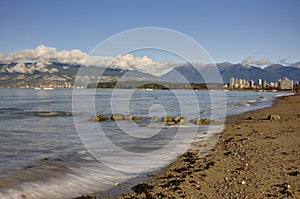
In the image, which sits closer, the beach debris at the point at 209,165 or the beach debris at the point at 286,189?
the beach debris at the point at 286,189

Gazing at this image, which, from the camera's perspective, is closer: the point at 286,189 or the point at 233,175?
the point at 286,189

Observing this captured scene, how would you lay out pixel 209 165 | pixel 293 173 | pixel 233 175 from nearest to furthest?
pixel 293 173 < pixel 233 175 < pixel 209 165

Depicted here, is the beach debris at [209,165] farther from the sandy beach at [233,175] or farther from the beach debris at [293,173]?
the beach debris at [293,173]

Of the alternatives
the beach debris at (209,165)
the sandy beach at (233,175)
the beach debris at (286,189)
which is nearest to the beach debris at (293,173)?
the sandy beach at (233,175)

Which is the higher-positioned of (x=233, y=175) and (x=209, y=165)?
(x=233, y=175)

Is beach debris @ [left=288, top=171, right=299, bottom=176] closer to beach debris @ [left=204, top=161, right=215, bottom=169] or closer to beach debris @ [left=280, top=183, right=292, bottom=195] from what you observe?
beach debris @ [left=280, top=183, right=292, bottom=195]

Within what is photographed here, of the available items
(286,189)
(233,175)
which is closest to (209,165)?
(233,175)

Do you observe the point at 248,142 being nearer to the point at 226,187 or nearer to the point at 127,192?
the point at 226,187

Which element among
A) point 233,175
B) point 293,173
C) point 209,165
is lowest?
point 209,165

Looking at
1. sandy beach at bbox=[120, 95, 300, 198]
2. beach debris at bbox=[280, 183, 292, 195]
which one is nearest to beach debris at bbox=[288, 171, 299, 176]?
sandy beach at bbox=[120, 95, 300, 198]

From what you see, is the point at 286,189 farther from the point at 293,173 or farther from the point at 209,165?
the point at 209,165

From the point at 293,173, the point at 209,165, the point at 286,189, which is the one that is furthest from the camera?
the point at 209,165

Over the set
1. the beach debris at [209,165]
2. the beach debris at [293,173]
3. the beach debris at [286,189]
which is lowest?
the beach debris at [209,165]

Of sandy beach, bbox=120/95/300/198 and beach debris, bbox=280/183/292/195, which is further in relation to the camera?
sandy beach, bbox=120/95/300/198
